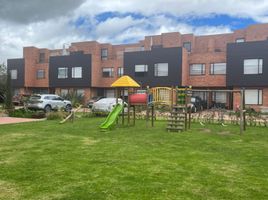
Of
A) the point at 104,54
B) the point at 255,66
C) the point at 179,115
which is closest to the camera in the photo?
the point at 179,115

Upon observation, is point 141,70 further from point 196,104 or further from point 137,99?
point 137,99

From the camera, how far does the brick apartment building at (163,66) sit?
96.8 ft

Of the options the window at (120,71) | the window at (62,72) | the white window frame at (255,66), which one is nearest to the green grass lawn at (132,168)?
the white window frame at (255,66)

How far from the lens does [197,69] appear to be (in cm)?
3378

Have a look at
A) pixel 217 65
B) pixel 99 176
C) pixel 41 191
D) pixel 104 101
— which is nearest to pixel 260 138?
pixel 99 176

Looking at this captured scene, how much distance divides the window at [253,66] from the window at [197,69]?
5.13m

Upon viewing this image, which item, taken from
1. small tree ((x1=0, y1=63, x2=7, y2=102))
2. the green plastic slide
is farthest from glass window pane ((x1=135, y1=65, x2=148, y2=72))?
the green plastic slide

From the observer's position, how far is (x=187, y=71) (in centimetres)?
3425

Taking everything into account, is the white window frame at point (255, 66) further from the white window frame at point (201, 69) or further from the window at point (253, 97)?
the white window frame at point (201, 69)

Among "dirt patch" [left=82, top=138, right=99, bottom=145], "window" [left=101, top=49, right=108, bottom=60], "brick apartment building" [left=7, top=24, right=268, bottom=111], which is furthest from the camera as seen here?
"window" [left=101, top=49, right=108, bottom=60]

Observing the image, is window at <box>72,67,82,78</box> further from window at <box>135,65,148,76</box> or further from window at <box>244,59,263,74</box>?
window at <box>244,59,263,74</box>

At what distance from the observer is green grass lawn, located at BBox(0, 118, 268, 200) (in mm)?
4957

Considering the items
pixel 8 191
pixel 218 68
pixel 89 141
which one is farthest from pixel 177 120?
pixel 218 68

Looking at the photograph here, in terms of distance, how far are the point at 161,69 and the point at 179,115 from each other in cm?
2011
